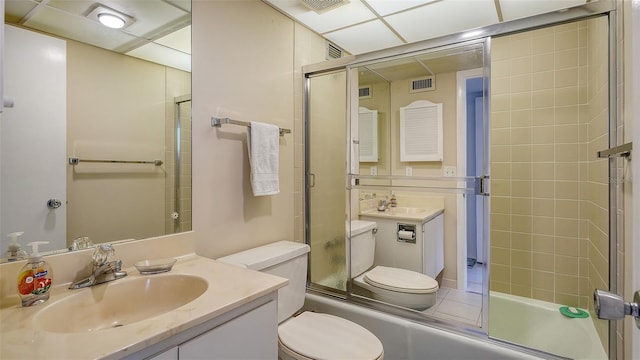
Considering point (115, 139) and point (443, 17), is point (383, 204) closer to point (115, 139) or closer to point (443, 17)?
point (443, 17)

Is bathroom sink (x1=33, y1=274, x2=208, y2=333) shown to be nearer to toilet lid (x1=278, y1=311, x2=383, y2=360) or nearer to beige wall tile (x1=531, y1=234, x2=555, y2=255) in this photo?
toilet lid (x1=278, y1=311, x2=383, y2=360)

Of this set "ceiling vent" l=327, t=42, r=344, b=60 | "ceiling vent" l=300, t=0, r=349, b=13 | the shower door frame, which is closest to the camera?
the shower door frame

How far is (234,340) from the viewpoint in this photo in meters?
0.92

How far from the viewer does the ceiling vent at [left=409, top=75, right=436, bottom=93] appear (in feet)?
6.50

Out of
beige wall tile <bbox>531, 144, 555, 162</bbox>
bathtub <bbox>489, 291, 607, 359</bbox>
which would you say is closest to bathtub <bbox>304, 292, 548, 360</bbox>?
bathtub <bbox>489, 291, 607, 359</bbox>

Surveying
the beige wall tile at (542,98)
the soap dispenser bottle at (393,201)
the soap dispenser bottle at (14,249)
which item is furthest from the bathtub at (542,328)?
the soap dispenser bottle at (14,249)

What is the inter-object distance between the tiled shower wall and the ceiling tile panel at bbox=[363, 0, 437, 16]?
0.90 metres

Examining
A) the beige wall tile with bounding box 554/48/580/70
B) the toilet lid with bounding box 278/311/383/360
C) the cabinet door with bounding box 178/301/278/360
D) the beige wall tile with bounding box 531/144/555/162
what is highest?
the beige wall tile with bounding box 554/48/580/70

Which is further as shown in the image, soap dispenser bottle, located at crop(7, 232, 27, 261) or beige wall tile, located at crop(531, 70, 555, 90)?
beige wall tile, located at crop(531, 70, 555, 90)

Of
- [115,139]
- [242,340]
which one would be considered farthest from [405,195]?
[115,139]

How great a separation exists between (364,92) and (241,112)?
907 mm

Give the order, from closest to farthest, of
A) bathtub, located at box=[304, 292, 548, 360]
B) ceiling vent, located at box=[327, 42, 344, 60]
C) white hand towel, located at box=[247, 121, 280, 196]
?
bathtub, located at box=[304, 292, 548, 360] < white hand towel, located at box=[247, 121, 280, 196] < ceiling vent, located at box=[327, 42, 344, 60]

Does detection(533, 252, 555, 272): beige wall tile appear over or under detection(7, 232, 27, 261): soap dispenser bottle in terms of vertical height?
under

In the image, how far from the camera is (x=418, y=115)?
214 centimetres
